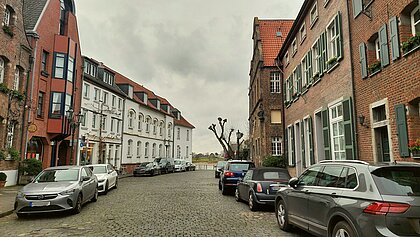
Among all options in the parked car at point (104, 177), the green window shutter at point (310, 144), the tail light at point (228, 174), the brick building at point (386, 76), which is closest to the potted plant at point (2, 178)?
the parked car at point (104, 177)

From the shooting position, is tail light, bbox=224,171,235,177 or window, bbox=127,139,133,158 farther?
window, bbox=127,139,133,158

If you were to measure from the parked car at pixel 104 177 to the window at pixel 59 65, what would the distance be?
9.87m

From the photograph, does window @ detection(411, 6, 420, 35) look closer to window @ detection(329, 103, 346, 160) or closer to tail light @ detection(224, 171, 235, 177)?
window @ detection(329, 103, 346, 160)

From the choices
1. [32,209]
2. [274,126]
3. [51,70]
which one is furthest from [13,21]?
[274,126]

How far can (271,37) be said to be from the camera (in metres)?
30.4

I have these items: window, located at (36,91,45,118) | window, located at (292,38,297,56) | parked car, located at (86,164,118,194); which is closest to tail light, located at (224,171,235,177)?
parked car, located at (86,164,118,194)

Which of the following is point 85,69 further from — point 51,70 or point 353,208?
point 353,208

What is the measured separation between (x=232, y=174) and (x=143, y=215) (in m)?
6.60

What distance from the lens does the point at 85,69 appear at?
30.5 metres

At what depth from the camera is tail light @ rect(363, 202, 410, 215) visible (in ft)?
13.9

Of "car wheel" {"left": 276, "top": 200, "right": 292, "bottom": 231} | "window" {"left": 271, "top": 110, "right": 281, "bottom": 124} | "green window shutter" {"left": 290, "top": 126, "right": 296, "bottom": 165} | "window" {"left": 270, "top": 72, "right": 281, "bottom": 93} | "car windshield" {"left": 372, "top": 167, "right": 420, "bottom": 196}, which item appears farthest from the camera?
"window" {"left": 270, "top": 72, "right": 281, "bottom": 93}

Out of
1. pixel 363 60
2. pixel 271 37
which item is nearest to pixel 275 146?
pixel 271 37

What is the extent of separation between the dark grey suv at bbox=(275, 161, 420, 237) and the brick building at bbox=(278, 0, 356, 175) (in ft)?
20.0

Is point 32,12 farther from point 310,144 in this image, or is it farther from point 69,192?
point 310,144
